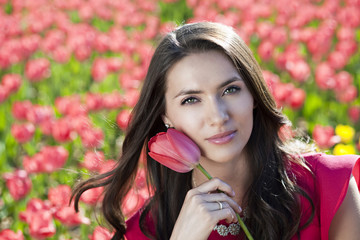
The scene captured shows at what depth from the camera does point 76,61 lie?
5648mm

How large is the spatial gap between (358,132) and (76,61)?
2.55m

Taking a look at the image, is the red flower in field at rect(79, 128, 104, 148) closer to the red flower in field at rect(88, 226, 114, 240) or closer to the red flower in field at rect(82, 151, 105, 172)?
the red flower in field at rect(82, 151, 105, 172)

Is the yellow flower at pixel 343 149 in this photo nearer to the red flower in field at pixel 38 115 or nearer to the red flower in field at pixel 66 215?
the red flower in field at pixel 66 215

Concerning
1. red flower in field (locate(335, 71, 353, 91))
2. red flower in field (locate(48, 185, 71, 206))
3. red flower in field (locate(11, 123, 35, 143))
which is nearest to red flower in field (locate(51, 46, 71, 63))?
red flower in field (locate(11, 123, 35, 143))

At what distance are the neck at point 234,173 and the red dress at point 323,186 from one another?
0.51 feet

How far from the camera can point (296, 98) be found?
163 inches

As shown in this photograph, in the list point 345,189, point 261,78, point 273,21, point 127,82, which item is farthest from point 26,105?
point 273,21

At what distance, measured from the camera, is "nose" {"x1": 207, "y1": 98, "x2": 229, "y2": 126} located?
2201mm

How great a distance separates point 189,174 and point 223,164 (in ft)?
0.92

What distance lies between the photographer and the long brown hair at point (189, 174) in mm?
2416

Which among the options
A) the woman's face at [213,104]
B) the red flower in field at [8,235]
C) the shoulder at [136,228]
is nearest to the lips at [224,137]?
the woman's face at [213,104]

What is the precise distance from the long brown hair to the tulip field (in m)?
0.21

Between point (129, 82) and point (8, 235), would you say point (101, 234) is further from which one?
point (129, 82)

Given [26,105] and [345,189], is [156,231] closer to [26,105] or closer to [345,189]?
[345,189]
